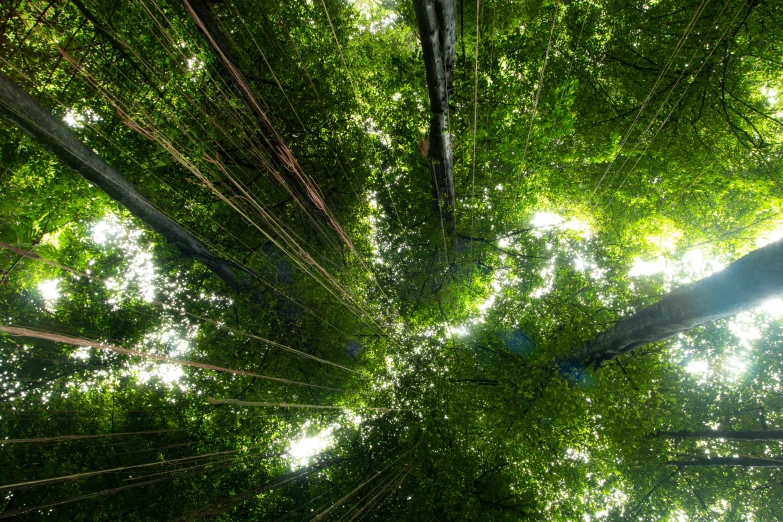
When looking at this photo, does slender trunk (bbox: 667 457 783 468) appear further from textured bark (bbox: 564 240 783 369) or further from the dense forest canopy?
textured bark (bbox: 564 240 783 369)

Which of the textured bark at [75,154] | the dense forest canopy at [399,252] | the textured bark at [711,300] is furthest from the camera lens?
the dense forest canopy at [399,252]

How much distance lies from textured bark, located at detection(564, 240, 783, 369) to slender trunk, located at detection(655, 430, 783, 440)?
13.9 ft

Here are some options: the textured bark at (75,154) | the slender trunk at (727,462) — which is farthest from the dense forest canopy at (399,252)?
the slender trunk at (727,462)

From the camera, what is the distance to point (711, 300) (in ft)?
10.2

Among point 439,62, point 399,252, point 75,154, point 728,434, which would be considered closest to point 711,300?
point 439,62

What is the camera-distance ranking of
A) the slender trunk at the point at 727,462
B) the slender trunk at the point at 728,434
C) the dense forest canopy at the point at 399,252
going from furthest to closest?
the slender trunk at the point at 727,462 → the slender trunk at the point at 728,434 → the dense forest canopy at the point at 399,252

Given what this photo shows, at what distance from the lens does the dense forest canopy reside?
512cm

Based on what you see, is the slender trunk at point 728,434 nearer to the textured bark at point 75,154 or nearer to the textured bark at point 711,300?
the textured bark at point 711,300

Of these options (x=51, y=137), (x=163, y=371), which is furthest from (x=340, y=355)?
(x=51, y=137)

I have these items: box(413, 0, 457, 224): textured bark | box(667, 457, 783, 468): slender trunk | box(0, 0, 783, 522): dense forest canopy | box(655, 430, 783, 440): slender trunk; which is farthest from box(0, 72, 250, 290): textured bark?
box(667, 457, 783, 468): slender trunk

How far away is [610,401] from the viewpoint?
192 inches

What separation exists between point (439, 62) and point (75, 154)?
16.2ft

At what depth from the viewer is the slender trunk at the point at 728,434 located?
5.79 metres

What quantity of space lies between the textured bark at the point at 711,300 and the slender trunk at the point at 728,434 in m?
4.24
